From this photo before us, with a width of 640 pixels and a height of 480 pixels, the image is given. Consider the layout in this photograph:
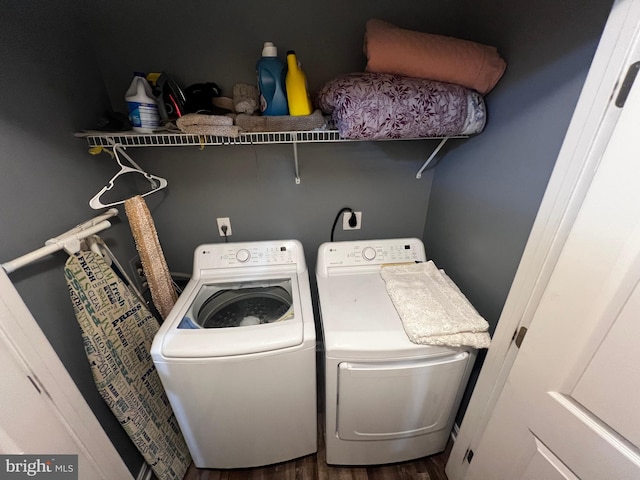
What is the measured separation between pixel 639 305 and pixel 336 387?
3.12 ft

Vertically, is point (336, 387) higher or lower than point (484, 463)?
higher

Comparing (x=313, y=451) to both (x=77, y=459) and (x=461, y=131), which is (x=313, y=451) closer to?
(x=77, y=459)

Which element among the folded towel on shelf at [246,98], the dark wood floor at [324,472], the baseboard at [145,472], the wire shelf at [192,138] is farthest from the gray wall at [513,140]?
the baseboard at [145,472]

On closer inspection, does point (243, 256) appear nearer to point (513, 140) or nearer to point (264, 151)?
point (264, 151)

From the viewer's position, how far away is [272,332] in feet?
3.35

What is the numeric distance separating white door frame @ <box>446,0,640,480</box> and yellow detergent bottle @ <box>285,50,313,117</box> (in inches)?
35.3

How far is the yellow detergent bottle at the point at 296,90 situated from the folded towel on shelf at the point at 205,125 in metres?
0.27

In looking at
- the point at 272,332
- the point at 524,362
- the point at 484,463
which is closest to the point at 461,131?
the point at 524,362

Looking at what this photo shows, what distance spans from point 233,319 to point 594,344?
4.50ft

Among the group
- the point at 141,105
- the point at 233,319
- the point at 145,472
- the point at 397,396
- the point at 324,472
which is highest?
the point at 141,105

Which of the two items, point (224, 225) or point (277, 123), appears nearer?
point (277, 123)

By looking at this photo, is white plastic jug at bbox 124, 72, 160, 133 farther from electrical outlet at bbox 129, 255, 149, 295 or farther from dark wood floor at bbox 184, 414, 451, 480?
dark wood floor at bbox 184, 414, 451, 480

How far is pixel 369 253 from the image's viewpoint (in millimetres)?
1423

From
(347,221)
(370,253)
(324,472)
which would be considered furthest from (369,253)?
(324,472)
